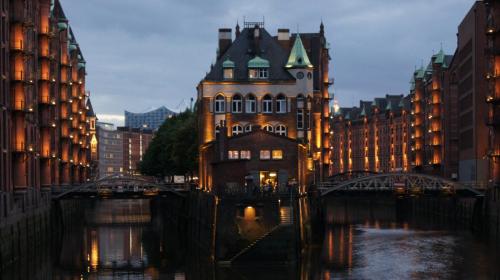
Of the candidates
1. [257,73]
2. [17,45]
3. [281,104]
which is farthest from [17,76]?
[281,104]

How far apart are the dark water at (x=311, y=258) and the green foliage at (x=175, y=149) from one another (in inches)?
793

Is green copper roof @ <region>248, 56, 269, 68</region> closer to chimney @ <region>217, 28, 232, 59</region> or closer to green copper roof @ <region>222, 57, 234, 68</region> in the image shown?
green copper roof @ <region>222, 57, 234, 68</region>

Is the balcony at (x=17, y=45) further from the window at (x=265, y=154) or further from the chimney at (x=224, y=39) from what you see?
the chimney at (x=224, y=39)

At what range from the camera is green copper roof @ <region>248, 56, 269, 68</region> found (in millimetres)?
109062

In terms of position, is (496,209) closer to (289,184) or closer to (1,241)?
(289,184)

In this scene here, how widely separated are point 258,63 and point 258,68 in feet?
1.83

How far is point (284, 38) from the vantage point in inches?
5030

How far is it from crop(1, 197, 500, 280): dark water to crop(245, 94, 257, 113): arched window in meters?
16.0

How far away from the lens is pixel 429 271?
6931 centimetres

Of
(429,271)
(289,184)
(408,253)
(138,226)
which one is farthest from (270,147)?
(138,226)

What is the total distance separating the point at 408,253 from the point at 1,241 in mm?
33715

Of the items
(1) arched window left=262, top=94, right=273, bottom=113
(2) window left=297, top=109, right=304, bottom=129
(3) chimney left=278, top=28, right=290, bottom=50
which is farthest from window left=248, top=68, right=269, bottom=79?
(3) chimney left=278, top=28, right=290, bottom=50

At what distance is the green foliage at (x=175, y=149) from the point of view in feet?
442

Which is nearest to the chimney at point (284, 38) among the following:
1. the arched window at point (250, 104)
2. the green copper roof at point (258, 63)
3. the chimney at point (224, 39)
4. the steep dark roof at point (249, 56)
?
the chimney at point (224, 39)
